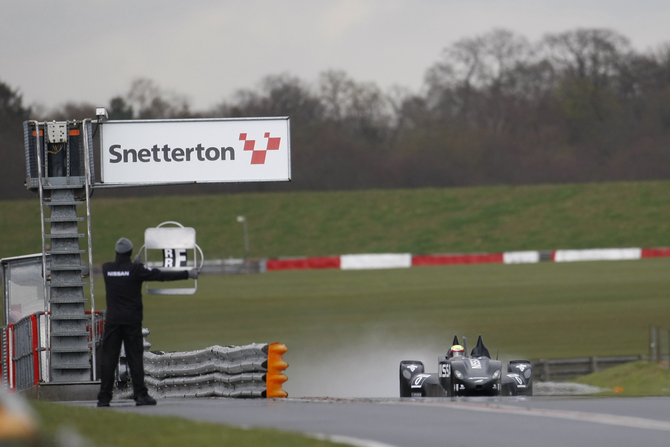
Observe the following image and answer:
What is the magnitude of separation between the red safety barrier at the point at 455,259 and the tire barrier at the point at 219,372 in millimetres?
43809

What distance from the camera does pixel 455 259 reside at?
57.5 metres

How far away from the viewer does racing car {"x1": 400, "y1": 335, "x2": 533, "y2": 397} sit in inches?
490

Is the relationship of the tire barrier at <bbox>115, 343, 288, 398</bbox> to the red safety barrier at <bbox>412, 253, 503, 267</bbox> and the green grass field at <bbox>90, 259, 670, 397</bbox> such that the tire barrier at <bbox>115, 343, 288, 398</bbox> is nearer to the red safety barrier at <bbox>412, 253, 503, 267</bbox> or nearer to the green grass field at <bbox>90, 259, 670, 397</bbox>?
the green grass field at <bbox>90, 259, 670, 397</bbox>

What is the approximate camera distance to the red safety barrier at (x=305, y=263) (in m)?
57.7

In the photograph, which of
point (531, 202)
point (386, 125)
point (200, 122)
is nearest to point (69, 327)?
point (200, 122)

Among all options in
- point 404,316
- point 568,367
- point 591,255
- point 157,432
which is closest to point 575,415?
point 157,432

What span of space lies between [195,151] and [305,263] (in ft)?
148

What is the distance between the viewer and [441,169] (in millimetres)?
86438

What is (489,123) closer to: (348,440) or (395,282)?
(395,282)

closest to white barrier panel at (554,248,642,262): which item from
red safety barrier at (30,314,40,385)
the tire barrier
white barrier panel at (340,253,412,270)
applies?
white barrier panel at (340,253,412,270)

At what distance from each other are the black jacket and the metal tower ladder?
3.16 metres

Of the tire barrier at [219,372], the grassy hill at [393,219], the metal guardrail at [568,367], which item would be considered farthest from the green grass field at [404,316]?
the grassy hill at [393,219]

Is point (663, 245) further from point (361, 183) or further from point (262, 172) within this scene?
point (262, 172)

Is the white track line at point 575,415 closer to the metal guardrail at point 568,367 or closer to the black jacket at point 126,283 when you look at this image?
the black jacket at point 126,283
